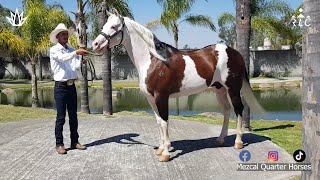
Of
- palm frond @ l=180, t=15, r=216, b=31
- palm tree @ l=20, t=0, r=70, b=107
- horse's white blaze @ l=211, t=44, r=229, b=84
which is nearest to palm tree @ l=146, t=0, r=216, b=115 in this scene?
palm frond @ l=180, t=15, r=216, b=31

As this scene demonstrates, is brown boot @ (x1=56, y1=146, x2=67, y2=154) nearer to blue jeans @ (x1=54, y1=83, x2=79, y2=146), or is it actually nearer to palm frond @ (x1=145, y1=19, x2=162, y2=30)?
blue jeans @ (x1=54, y1=83, x2=79, y2=146)

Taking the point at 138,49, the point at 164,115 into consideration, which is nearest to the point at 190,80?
the point at 164,115

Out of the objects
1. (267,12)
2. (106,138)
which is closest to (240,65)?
(106,138)

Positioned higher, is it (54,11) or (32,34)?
(54,11)

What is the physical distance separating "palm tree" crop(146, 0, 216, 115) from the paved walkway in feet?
31.5

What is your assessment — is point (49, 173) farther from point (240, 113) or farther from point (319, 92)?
point (319, 92)

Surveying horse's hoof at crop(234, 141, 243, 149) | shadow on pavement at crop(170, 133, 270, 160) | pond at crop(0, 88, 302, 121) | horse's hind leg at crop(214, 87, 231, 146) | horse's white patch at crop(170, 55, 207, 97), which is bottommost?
pond at crop(0, 88, 302, 121)

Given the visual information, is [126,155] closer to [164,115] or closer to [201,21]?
[164,115]

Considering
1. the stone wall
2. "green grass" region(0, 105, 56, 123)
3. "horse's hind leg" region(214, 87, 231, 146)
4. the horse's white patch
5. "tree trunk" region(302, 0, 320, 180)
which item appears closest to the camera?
"tree trunk" region(302, 0, 320, 180)

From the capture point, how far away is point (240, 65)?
20.2 ft

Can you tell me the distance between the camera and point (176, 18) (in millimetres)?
20969

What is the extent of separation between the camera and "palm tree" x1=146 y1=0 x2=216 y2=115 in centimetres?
1903

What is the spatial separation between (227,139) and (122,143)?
187cm

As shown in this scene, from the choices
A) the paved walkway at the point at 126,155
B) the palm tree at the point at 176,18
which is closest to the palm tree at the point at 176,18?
the palm tree at the point at 176,18
